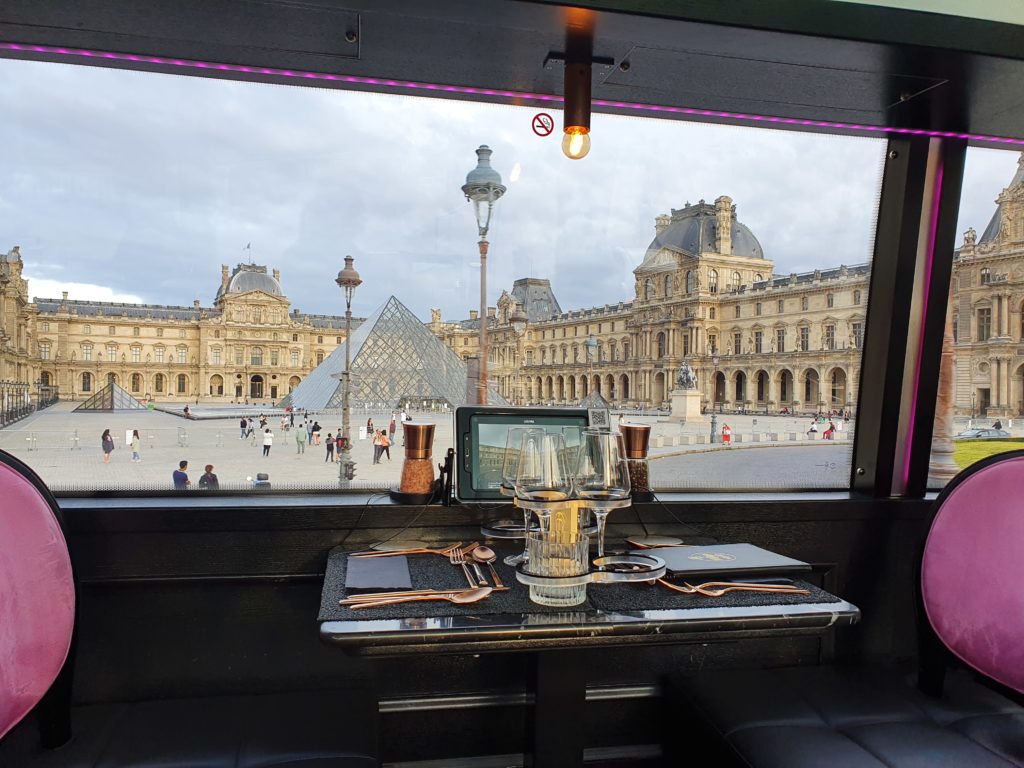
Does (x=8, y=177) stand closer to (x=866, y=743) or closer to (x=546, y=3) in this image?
(x=546, y=3)

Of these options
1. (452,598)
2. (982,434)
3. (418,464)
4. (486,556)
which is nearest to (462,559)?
(486,556)

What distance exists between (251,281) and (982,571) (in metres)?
2.67

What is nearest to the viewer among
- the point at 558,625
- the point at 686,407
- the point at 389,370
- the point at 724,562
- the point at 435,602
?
the point at 558,625

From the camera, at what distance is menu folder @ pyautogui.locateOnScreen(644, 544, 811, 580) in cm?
193

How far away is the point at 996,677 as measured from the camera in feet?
6.87

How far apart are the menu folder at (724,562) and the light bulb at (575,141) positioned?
1256mm

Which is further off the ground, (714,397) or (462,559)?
(714,397)

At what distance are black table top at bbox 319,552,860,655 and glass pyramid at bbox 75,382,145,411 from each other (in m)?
1.64

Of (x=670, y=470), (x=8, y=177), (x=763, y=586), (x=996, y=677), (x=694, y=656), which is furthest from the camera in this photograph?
(x=670, y=470)

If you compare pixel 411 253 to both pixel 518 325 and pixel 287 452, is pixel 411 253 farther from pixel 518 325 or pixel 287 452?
pixel 287 452

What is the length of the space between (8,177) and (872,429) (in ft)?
11.3

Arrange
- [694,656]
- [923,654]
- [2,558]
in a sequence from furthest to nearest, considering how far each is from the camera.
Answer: [694,656] < [923,654] < [2,558]

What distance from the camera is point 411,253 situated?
120 inches

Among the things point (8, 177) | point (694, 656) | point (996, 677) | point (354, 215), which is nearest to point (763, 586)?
point (996, 677)
